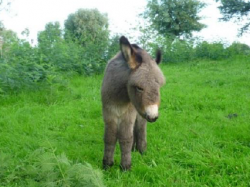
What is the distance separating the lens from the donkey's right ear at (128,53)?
309cm

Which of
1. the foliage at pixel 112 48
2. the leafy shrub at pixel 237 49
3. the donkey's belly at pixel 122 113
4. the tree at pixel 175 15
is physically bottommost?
the donkey's belly at pixel 122 113

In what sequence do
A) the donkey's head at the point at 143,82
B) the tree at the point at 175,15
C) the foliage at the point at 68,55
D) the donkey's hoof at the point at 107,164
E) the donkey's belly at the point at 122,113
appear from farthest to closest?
1. the tree at the point at 175,15
2. the foliage at the point at 68,55
3. the donkey's hoof at the point at 107,164
4. the donkey's belly at the point at 122,113
5. the donkey's head at the point at 143,82

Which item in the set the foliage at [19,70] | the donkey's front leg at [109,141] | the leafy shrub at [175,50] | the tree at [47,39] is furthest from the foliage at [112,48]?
the donkey's front leg at [109,141]

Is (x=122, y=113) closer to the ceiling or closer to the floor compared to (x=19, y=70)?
closer to the floor

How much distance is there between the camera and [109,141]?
11.8ft

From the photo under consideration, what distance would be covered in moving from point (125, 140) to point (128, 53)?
3.84ft

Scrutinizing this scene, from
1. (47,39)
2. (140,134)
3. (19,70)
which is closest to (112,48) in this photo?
(47,39)

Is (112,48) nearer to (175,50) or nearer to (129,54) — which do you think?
(175,50)

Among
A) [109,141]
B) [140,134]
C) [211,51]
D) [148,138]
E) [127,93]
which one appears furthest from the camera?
[211,51]

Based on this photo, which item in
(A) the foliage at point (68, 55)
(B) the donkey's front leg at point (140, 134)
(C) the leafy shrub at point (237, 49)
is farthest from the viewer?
(C) the leafy shrub at point (237, 49)

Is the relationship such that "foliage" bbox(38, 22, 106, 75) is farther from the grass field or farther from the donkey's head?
the donkey's head

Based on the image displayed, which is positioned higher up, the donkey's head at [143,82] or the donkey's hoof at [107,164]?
the donkey's head at [143,82]

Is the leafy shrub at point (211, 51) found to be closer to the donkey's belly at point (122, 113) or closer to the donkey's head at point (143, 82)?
the donkey's belly at point (122, 113)

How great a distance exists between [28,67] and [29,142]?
3672 millimetres
